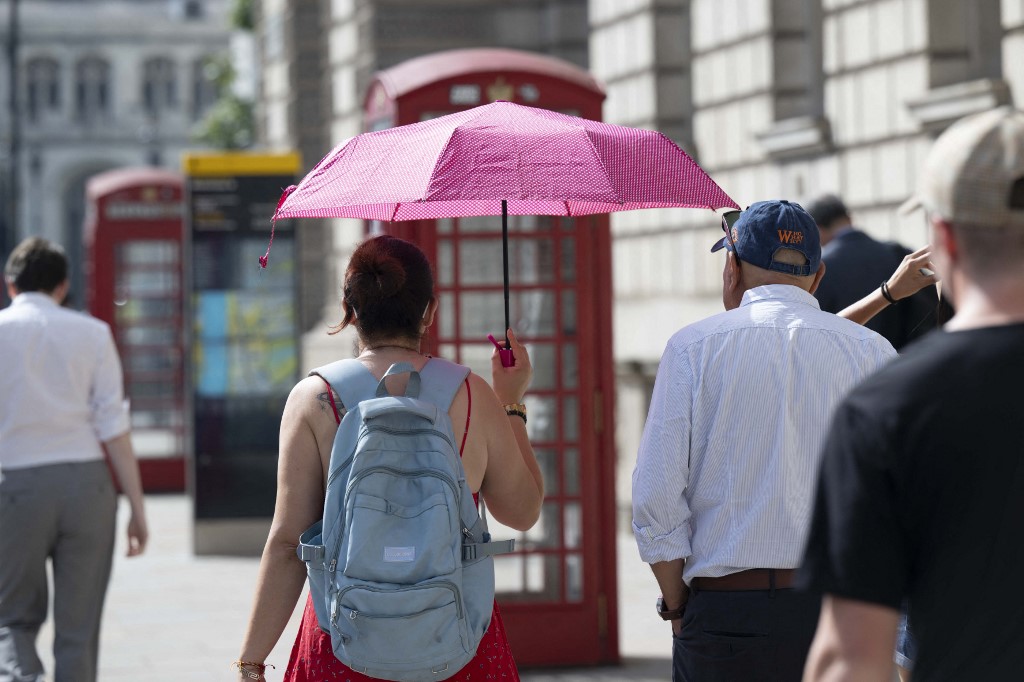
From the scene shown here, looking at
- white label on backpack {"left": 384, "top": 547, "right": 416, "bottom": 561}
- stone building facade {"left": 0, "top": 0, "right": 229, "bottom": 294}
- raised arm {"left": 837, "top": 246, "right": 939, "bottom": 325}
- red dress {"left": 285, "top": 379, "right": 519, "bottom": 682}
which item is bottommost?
red dress {"left": 285, "top": 379, "right": 519, "bottom": 682}

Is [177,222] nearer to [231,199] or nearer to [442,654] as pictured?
[231,199]

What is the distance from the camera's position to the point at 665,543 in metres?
3.46

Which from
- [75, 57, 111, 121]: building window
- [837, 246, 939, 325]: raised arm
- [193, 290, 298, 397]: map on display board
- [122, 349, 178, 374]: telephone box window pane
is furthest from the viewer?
[75, 57, 111, 121]: building window

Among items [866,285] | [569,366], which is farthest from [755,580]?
[569,366]

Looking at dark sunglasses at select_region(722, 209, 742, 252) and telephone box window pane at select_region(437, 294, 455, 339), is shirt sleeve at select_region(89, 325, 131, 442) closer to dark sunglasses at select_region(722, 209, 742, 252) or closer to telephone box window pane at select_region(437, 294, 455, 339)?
telephone box window pane at select_region(437, 294, 455, 339)

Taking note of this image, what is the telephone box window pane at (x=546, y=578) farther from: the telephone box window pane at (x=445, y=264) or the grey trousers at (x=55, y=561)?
the grey trousers at (x=55, y=561)

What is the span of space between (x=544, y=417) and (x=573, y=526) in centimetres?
47

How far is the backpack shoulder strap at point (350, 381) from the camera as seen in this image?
330 centimetres

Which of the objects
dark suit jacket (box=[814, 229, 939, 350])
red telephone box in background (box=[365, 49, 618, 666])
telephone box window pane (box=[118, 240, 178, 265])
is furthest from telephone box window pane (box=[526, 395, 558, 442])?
telephone box window pane (box=[118, 240, 178, 265])

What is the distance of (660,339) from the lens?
482 inches

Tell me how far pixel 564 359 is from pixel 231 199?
4672mm

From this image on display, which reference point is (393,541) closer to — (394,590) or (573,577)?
(394,590)

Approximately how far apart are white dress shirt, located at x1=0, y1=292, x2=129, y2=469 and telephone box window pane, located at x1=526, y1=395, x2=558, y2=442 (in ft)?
6.02

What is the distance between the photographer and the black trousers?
3.33 metres
